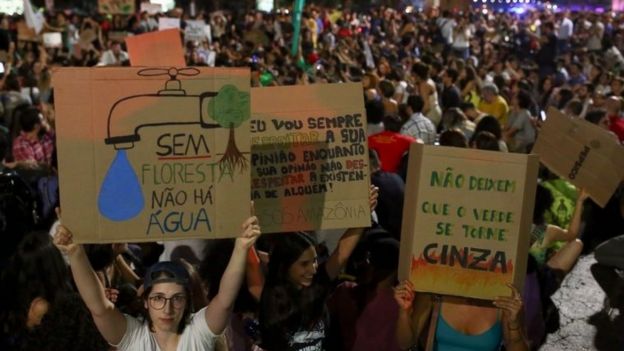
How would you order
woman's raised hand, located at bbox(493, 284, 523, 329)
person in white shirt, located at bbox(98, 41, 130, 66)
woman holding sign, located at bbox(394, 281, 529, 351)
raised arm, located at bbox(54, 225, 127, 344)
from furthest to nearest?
person in white shirt, located at bbox(98, 41, 130, 66) < woman holding sign, located at bbox(394, 281, 529, 351) < woman's raised hand, located at bbox(493, 284, 523, 329) < raised arm, located at bbox(54, 225, 127, 344)

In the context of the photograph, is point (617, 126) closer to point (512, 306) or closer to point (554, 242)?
point (554, 242)

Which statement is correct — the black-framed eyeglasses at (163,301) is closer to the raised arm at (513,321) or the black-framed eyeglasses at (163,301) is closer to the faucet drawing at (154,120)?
the faucet drawing at (154,120)

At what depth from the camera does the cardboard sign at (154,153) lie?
3.78m

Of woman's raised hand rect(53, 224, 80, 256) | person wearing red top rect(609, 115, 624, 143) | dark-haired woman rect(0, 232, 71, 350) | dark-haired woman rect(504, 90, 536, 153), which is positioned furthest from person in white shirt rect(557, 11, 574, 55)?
woman's raised hand rect(53, 224, 80, 256)

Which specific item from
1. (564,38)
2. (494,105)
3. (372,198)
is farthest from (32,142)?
(564,38)

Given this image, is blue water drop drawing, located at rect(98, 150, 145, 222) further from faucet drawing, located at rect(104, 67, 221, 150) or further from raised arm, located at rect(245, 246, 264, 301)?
raised arm, located at rect(245, 246, 264, 301)

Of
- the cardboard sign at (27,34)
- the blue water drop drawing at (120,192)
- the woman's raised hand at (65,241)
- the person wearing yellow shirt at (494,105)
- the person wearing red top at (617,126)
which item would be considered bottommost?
the cardboard sign at (27,34)

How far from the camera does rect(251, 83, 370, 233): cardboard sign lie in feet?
15.3

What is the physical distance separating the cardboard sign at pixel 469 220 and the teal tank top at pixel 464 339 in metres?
0.24

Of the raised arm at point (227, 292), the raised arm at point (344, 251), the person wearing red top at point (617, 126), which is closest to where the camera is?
the raised arm at point (227, 292)

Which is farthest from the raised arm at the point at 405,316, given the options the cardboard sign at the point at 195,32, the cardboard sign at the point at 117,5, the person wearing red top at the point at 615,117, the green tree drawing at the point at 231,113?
the cardboard sign at the point at 117,5

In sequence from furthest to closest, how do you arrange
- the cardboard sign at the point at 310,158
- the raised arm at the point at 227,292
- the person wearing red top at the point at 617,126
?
1. the person wearing red top at the point at 617,126
2. the cardboard sign at the point at 310,158
3. the raised arm at the point at 227,292

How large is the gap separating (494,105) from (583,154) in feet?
19.3

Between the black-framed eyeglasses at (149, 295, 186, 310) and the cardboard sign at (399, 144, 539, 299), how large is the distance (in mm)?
1044
